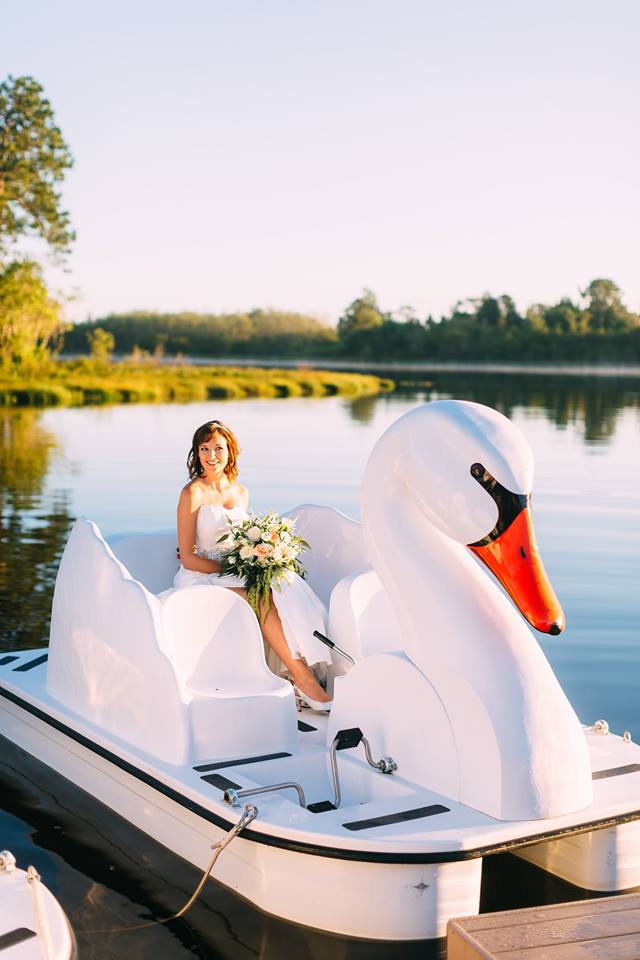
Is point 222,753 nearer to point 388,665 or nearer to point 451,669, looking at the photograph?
point 388,665

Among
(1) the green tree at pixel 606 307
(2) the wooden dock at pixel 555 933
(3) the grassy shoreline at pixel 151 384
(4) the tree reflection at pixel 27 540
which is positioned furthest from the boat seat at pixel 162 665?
(1) the green tree at pixel 606 307

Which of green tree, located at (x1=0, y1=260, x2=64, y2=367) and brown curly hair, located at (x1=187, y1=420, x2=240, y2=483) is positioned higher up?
green tree, located at (x1=0, y1=260, x2=64, y2=367)

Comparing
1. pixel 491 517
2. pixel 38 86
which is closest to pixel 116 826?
pixel 491 517

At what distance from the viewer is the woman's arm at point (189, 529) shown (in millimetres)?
5281

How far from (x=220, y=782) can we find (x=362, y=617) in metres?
1.23

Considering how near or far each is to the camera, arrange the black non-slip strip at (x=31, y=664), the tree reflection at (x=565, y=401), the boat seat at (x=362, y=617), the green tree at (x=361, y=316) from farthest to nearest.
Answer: the green tree at (x=361, y=316) < the tree reflection at (x=565, y=401) < the black non-slip strip at (x=31, y=664) < the boat seat at (x=362, y=617)

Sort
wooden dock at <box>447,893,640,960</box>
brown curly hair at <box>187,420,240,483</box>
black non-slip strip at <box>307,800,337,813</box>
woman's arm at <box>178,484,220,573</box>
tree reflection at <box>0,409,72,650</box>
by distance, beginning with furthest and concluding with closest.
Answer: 1. tree reflection at <box>0,409,72,650</box>
2. brown curly hair at <box>187,420,240,483</box>
3. woman's arm at <box>178,484,220,573</box>
4. black non-slip strip at <box>307,800,337,813</box>
5. wooden dock at <box>447,893,640,960</box>

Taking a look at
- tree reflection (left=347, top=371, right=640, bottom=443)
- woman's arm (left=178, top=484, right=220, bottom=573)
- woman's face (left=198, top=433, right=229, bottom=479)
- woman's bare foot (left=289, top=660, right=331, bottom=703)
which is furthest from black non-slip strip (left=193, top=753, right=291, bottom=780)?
tree reflection (left=347, top=371, right=640, bottom=443)

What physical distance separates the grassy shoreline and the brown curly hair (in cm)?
2682

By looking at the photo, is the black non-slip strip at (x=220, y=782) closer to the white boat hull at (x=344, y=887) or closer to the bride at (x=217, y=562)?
the white boat hull at (x=344, y=887)

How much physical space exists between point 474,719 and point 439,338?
8196 cm

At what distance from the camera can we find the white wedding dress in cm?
509

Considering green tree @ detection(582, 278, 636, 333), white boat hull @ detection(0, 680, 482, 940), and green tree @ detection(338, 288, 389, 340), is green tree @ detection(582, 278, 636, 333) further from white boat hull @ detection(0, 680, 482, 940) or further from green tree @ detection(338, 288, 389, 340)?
Result: white boat hull @ detection(0, 680, 482, 940)

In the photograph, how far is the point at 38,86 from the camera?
34344 millimetres
